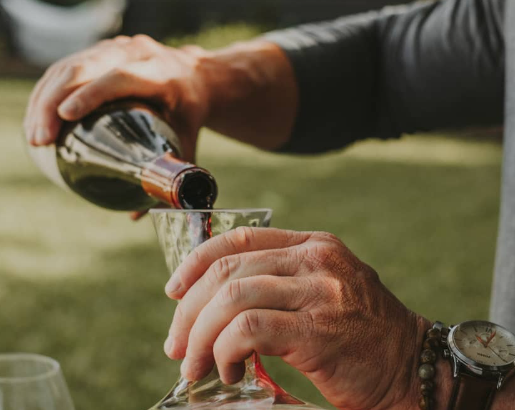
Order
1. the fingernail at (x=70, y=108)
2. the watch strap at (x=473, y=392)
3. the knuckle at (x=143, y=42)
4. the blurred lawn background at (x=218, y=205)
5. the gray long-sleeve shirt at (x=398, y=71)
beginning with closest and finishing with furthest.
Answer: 1. the watch strap at (x=473, y=392)
2. the fingernail at (x=70, y=108)
3. the knuckle at (x=143, y=42)
4. the gray long-sleeve shirt at (x=398, y=71)
5. the blurred lawn background at (x=218, y=205)

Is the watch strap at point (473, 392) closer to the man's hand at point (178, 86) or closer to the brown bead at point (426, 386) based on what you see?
the brown bead at point (426, 386)

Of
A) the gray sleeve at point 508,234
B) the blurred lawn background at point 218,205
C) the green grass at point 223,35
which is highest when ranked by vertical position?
the gray sleeve at point 508,234

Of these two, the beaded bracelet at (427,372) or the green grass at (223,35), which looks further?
the green grass at (223,35)

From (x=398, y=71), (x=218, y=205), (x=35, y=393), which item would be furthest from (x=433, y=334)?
(x=218, y=205)

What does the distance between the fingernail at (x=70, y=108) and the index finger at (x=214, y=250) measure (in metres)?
0.44

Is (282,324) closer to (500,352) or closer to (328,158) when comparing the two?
(500,352)

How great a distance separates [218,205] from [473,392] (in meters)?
3.65

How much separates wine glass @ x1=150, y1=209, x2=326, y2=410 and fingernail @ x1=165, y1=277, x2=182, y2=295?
38 mm

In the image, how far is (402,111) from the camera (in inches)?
63.5

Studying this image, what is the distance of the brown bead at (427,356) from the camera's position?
79 centimetres

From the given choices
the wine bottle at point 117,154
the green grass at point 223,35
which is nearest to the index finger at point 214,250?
the wine bottle at point 117,154

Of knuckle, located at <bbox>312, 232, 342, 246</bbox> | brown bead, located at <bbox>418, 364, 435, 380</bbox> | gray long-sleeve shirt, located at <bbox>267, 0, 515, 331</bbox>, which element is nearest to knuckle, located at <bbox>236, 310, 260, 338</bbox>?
knuckle, located at <bbox>312, 232, 342, 246</bbox>

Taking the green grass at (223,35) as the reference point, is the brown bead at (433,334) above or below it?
above

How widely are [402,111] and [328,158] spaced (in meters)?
4.96
